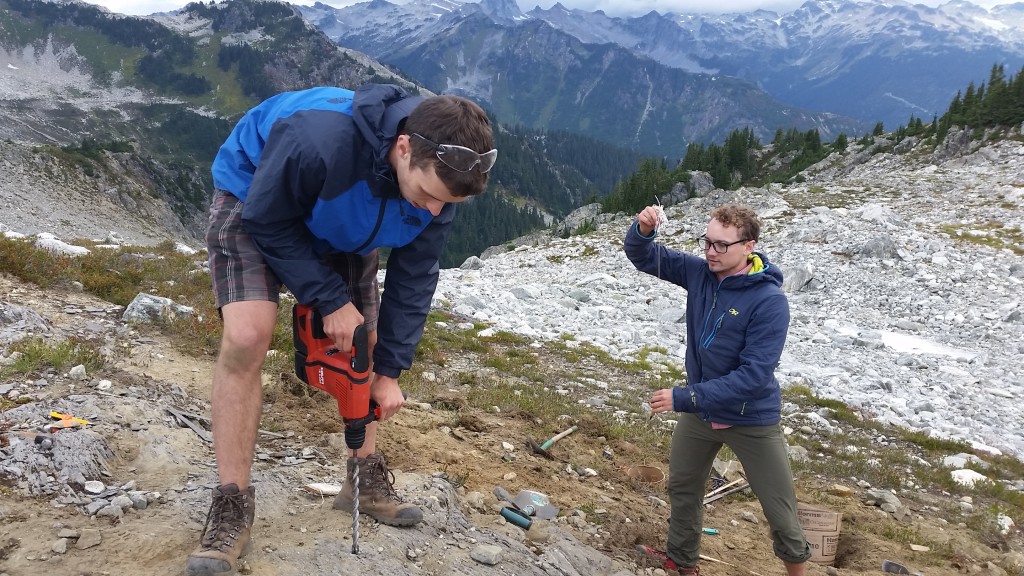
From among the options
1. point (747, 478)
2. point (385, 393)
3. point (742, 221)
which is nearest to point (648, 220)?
point (742, 221)

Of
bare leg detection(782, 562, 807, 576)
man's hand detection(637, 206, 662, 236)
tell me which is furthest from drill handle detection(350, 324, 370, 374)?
bare leg detection(782, 562, 807, 576)

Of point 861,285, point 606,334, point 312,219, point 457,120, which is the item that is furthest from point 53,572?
point 861,285

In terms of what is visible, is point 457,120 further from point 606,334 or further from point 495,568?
point 606,334

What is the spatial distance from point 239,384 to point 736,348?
354 centimetres

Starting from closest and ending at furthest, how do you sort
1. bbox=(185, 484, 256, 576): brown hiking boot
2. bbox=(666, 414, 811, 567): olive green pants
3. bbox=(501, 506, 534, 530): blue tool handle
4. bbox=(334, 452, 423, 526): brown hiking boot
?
1. bbox=(185, 484, 256, 576): brown hiking boot
2. bbox=(334, 452, 423, 526): brown hiking boot
3. bbox=(666, 414, 811, 567): olive green pants
4. bbox=(501, 506, 534, 530): blue tool handle

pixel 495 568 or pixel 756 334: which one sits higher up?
pixel 756 334

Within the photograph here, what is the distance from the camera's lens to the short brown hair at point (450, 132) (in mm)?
2916

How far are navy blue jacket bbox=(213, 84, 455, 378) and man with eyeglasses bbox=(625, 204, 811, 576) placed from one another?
2.31 meters

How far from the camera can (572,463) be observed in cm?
665

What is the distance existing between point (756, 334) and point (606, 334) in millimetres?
10564

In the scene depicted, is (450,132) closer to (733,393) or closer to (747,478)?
(733,393)

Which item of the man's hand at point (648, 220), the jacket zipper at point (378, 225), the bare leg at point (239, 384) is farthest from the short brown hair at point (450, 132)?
the man's hand at point (648, 220)

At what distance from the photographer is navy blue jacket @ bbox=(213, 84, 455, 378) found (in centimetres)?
298

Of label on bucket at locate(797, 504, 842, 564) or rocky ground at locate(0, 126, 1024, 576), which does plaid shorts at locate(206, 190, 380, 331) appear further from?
label on bucket at locate(797, 504, 842, 564)
